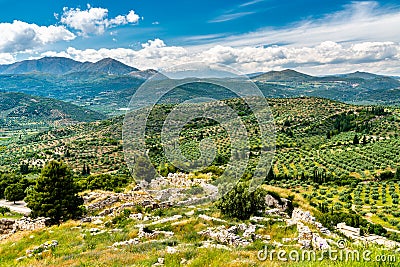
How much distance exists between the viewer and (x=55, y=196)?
2383 cm

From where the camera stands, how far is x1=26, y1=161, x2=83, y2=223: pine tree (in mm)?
23422

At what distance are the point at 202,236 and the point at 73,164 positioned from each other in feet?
332

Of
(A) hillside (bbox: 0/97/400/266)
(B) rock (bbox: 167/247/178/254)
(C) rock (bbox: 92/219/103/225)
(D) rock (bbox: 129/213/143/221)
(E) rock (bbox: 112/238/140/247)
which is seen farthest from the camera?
(D) rock (bbox: 129/213/143/221)

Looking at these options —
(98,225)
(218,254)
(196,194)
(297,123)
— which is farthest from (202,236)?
(297,123)

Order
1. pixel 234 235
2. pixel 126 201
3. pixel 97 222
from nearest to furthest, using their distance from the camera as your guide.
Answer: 1. pixel 234 235
2. pixel 97 222
3. pixel 126 201

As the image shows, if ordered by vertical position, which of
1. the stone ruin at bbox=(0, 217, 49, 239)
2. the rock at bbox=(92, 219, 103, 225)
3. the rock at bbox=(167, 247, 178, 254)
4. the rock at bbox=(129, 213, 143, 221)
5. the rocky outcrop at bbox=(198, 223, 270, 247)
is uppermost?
the rock at bbox=(167, 247, 178, 254)

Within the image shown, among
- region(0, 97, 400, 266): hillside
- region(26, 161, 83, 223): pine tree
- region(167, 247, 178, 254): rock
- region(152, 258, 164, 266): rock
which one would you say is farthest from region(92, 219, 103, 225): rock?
region(152, 258, 164, 266): rock

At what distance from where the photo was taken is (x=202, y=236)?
1509 centimetres

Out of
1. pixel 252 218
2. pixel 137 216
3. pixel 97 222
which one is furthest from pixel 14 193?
pixel 252 218

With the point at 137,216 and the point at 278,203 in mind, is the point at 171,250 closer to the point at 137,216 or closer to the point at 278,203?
the point at 137,216

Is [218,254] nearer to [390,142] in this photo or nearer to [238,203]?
[238,203]

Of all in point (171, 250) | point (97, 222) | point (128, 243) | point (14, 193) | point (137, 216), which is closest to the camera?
point (171, 250)

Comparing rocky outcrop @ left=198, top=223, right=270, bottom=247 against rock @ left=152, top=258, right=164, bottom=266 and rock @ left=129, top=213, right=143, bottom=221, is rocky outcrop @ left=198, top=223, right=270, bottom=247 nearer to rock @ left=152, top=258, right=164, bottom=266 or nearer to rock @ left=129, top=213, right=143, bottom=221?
rock @ left=152, top=258, right=164, bottom=266

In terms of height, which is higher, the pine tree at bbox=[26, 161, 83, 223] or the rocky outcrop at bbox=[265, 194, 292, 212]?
the pine tree at bbox=[26, 161, 83, 223]
